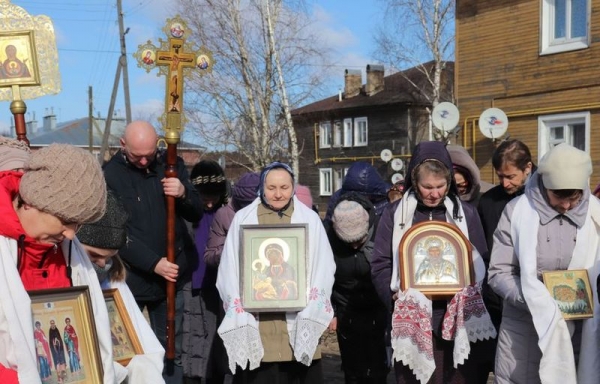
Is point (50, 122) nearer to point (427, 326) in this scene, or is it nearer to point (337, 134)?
point (337, 134)

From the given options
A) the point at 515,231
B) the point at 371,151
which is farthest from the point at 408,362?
the point at 371,151

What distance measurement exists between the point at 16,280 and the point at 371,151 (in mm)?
42983

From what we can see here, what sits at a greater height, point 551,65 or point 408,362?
point 551,65

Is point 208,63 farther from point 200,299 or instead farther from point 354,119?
point 354,119

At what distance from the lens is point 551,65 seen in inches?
727

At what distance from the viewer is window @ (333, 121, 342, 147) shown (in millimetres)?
47531

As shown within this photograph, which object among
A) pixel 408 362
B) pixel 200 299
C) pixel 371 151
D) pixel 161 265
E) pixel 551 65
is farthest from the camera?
pixel 371 151

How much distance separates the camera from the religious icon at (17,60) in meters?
4.99

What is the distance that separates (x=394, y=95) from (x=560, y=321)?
135ft

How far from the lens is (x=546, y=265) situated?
4422 mm

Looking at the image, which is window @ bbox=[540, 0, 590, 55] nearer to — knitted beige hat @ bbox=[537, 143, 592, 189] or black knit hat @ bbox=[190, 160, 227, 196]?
black knit hat @ bbox=[190, 160, 227, 196]

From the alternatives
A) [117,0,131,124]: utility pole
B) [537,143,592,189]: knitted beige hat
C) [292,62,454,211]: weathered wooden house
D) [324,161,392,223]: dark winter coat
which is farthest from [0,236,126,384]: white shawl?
[292,62,454,211]: weathered wooden house

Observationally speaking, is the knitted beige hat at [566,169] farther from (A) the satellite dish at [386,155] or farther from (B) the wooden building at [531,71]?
(A) the satellite dish at [386,155]

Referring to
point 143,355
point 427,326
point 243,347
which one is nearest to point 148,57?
point 243,347
